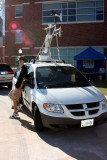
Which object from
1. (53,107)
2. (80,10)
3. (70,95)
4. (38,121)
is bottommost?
(38,121)

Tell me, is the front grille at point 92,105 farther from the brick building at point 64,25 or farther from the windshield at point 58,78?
the brick building at point 64,25

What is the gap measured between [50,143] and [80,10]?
20.2m

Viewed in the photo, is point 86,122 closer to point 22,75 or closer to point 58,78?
point 58,78

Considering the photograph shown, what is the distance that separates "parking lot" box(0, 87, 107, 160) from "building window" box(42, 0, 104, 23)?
18.5 meters

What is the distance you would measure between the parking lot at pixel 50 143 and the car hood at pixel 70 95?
658mm

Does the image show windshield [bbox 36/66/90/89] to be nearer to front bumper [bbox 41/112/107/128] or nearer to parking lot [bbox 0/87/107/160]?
front bumper [bbox 41/112/107/128]

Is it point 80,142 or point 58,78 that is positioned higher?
point 58,78

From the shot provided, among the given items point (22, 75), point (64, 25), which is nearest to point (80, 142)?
point (22, 75)

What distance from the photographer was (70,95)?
4.48m

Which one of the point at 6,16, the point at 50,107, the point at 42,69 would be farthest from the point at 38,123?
the point at 6,16

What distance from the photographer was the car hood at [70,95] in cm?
434

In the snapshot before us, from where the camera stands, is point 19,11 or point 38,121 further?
point 19,11

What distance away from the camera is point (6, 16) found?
83.6 ft

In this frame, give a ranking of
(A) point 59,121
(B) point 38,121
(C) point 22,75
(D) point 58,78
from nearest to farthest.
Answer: (A) point 59,121, (B) point 38,121, (D) point 58,78, (C) point 22,75
